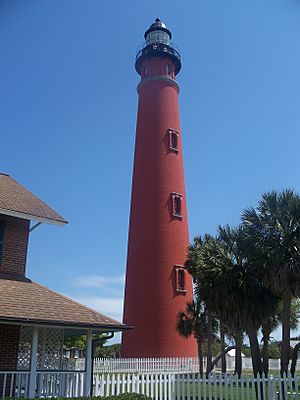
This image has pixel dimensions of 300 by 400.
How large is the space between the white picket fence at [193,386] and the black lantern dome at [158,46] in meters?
24.7

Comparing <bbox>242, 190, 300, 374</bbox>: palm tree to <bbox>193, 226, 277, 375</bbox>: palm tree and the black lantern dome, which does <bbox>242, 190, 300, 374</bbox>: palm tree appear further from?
the black lantern dome

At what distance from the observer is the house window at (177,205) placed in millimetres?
29695

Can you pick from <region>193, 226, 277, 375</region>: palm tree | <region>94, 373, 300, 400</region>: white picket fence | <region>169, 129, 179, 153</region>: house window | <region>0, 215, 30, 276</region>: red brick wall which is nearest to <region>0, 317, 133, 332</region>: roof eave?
<region>94, 373, 300, 400</region>: white picket fence

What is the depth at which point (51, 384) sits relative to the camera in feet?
43.6

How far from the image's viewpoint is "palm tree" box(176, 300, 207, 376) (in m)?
26.7

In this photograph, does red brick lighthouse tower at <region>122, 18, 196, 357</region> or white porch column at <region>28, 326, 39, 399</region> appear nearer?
white porch column at <region>28, 326, 39, 399</region>

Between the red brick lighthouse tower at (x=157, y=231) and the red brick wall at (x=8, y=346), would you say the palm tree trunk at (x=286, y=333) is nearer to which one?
the red brick wall at (x=8, y=346)

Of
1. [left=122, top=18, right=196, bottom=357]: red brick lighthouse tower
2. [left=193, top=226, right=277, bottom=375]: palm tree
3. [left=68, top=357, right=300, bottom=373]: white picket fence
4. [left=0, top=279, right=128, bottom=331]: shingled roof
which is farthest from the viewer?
[left=122, top=18, right=196, bottom=357]: red brick lighthouse tower

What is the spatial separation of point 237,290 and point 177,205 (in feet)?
39.1

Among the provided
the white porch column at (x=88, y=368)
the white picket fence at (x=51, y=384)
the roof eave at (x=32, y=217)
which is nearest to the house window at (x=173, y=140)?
the roof eave at (x=32, y=217)

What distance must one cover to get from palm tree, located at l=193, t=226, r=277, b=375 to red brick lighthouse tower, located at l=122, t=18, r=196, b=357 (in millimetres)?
8022

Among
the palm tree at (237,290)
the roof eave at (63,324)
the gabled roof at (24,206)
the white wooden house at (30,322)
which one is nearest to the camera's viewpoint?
the roof eave at (63,324)

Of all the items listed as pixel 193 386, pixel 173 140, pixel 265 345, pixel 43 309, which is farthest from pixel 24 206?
pixel 173 140

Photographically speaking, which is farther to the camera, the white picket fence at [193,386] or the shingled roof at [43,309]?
the white picket fence at [193,386]
